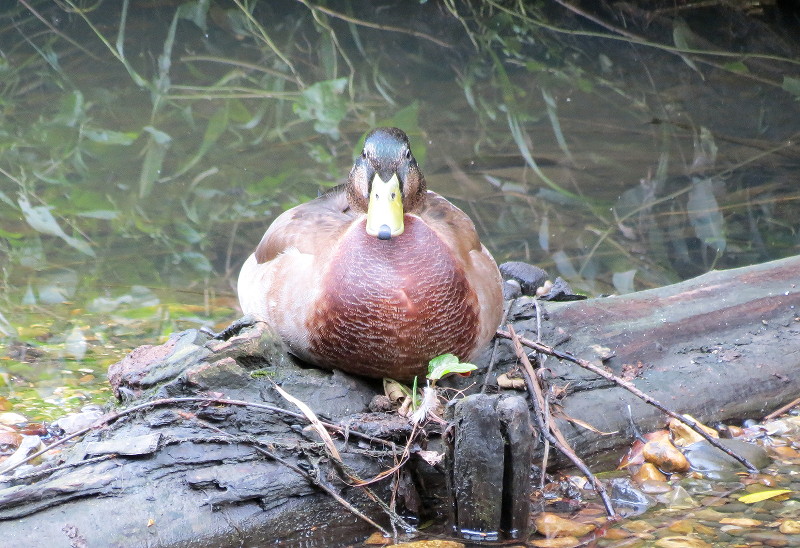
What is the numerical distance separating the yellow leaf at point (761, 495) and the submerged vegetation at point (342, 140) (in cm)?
255

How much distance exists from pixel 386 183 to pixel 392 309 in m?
0.45

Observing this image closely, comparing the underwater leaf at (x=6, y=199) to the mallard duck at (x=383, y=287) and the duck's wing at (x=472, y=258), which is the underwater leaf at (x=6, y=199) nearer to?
the mallard duck at (x=383, y=287)

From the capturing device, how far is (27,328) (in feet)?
16.8

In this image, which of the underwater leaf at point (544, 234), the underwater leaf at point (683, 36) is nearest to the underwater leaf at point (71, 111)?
the underwater leaf at point (544, 234)

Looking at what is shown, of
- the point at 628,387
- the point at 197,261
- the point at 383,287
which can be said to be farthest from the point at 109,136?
the point at 628,387

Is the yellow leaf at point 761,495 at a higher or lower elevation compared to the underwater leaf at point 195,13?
lower

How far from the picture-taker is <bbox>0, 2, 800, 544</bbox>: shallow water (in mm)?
5816

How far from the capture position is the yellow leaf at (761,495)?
3.27 metres

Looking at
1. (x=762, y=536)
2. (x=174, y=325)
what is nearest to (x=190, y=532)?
(x=762, y=536)

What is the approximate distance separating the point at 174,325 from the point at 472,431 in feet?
9.58

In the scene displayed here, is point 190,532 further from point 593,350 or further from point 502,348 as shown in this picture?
point 593,350

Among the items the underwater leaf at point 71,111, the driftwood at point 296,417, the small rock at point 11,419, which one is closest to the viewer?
the driftwood at point 296,417

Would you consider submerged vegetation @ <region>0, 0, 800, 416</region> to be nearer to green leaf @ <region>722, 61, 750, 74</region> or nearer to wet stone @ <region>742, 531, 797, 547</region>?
green leaf @ <region>722, 61, 750, 74</region>

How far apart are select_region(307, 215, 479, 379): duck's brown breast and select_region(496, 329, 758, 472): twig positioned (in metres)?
0.27
